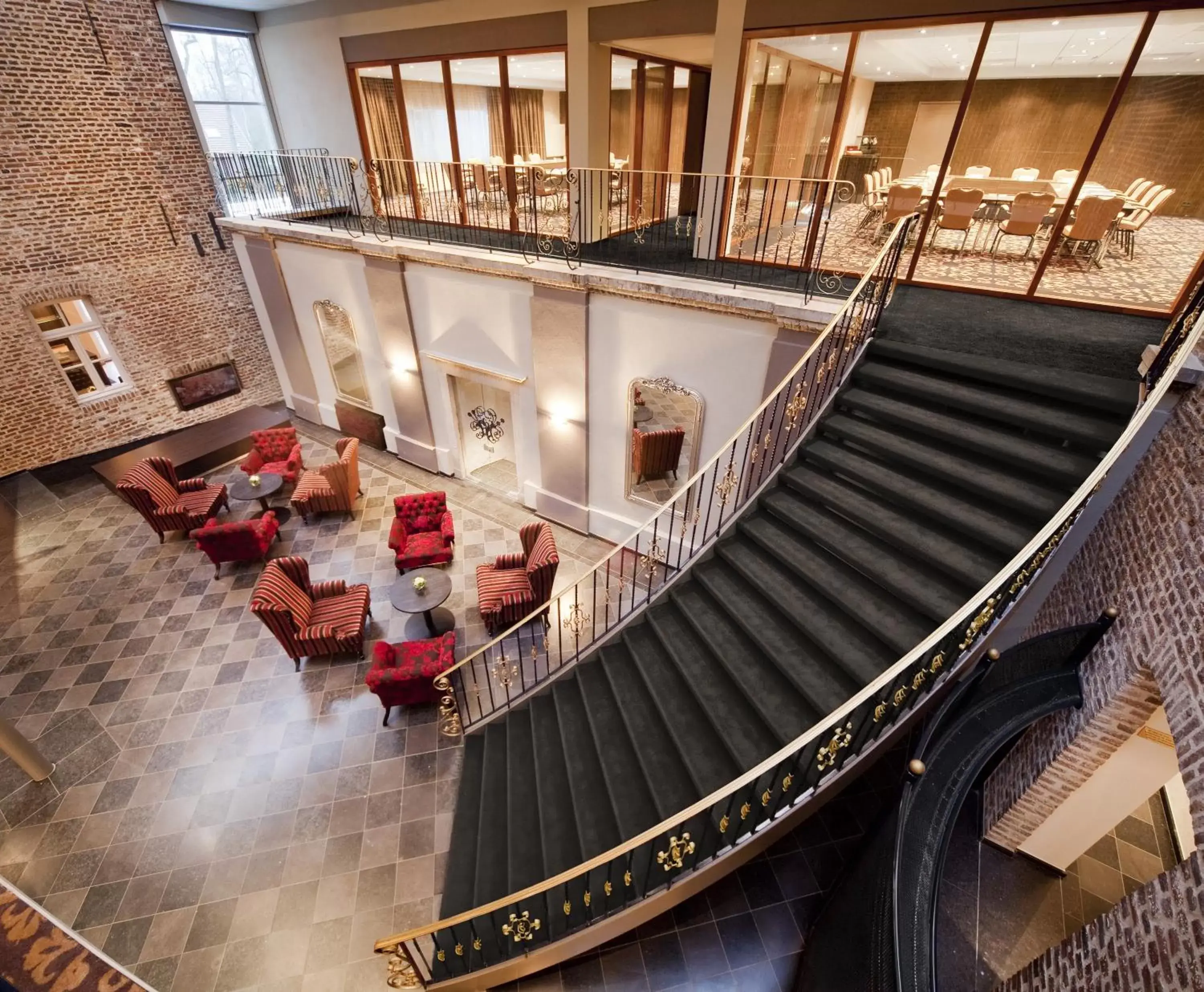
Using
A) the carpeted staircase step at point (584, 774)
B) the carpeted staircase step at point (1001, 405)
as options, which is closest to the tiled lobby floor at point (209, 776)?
the carpeted staircase step at point (584, 774)

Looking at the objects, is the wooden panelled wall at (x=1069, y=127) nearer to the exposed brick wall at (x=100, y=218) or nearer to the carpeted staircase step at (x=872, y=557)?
the carpeted staircase step at (x=872, y=557)

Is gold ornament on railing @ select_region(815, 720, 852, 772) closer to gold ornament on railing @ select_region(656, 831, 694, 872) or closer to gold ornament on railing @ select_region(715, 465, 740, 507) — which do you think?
gold ornament on railing @ select_region(656, 831, 694, 872)

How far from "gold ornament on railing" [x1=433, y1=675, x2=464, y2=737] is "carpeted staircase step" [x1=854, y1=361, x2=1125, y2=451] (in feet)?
15.4

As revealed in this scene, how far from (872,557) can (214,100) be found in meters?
12.3

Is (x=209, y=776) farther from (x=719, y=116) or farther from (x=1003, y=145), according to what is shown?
(x=1003, y=145)

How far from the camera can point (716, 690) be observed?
3963 millimetres

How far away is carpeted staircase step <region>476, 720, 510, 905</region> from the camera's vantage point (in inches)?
154

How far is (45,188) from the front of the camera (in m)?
7.85

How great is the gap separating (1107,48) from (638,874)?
7.29 metres

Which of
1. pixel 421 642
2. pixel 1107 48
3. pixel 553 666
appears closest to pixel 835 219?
pixel 1107 48

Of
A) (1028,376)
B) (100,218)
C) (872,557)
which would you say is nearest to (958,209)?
(1028,376)

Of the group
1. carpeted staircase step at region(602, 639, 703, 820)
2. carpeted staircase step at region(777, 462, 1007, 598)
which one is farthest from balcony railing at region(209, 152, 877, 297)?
carpeted staircase step at region(602, 639, 703, 820)

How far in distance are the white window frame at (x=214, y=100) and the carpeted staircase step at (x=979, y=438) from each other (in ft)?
36.5

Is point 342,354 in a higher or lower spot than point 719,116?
lower
